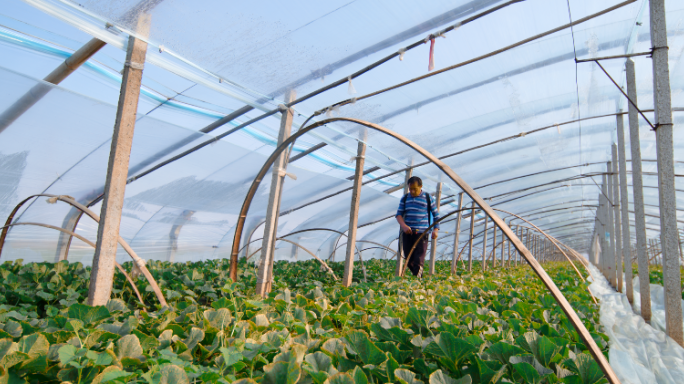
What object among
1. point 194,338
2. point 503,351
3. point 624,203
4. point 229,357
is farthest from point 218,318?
point 624,203

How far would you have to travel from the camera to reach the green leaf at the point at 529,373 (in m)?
1.06

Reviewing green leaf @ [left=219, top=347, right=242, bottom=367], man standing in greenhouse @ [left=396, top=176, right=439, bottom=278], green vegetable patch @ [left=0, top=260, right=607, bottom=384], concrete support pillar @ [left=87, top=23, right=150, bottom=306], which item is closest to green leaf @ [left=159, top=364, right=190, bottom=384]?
green vegetable patch @ [left=0, top=260, right=607, bottom=384]

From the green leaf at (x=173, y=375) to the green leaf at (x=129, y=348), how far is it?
0.94 ft

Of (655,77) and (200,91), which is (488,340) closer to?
(655,77)

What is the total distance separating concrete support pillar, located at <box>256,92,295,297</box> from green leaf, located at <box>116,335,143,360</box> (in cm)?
Result: 222

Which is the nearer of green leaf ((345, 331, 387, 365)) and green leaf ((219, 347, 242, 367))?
green leaf ((219, 347, 242, 367))

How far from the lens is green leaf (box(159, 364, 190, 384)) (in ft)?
2.99

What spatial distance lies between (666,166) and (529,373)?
250 cm

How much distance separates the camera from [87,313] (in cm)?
148

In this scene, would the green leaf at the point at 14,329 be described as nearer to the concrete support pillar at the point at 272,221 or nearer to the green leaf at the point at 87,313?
the green leaf at the point at 87,313

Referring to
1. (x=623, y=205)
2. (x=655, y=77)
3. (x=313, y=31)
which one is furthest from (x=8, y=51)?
(x=623, y=205)

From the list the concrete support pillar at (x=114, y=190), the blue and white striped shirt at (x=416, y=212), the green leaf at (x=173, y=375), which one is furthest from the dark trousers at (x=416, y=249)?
the green leaf at (x=173, y=375)

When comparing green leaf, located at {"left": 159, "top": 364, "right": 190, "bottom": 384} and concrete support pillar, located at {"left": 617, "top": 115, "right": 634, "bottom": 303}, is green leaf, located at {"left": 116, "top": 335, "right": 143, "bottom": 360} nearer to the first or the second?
green leaf, located at {"left": 159, "top": 364, "right": 190, "bottom": 384}

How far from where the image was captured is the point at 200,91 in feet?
14.6
